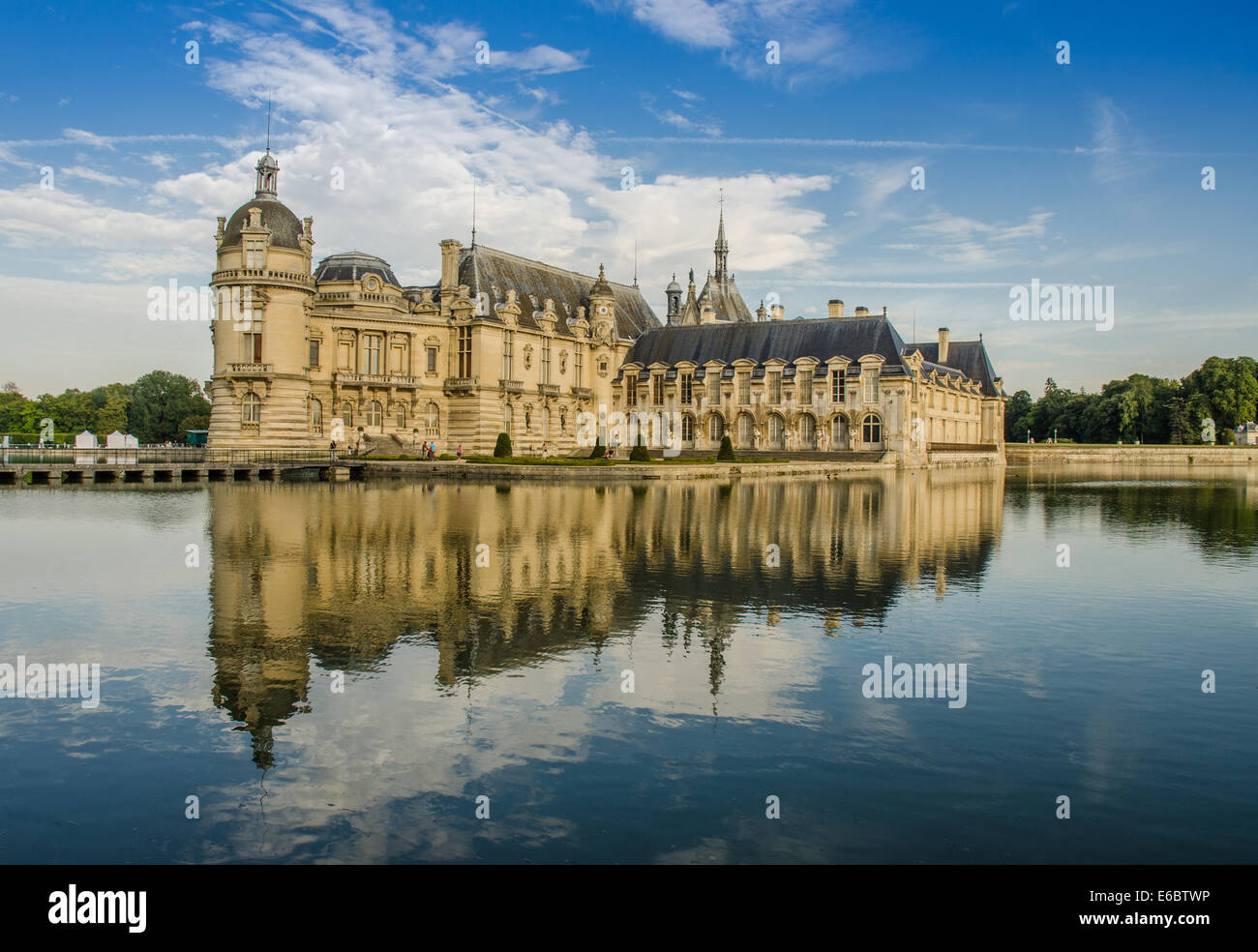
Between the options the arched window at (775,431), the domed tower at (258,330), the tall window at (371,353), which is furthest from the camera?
the arched window at (775,431)

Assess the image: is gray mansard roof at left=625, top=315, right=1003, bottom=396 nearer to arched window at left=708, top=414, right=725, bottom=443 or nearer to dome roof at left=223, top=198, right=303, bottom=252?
arched window at left=708, top=414, right=725, bottom=443

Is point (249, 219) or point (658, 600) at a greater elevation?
point (249, 219)

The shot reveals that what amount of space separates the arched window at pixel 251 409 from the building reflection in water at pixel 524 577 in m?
22.7

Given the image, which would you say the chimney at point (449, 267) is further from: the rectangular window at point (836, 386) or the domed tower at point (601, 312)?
the rectangular window at point (836, 386)

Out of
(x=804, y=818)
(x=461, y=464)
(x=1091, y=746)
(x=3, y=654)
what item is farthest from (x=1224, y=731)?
(x=461, y=464)

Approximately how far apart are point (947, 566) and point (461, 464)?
34.3 metres

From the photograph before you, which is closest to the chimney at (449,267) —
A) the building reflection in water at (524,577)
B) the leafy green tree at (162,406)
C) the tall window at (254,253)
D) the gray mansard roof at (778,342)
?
the tall window at (254,253)

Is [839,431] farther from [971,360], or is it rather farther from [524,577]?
[524,577]

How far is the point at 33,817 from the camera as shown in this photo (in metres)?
7.36

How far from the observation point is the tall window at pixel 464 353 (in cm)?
6588

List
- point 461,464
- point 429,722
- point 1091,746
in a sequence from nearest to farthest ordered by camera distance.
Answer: point 1091,746
point 429,722
point 461,464

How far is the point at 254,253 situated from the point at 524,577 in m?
45.5

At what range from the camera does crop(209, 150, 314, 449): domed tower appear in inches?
2201
